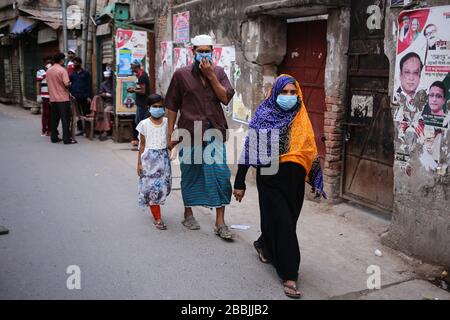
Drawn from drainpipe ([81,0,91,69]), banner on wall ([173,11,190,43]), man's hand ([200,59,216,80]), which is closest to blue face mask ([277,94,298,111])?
man's hand ([200,59,216,80])

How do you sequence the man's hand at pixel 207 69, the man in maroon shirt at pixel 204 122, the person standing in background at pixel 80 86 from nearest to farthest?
the man's hand at pixel 207 69, the man in maroon shirt at pixel 204 122, the person standing in background at pixel 80 86

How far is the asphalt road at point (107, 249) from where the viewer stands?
3.54 meters

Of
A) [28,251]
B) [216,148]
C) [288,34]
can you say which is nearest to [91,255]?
[28,251]

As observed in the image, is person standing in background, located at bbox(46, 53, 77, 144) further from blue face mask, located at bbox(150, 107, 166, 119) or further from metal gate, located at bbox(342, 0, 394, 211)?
metal gate, located at bbox(342, 0, 394, 211)

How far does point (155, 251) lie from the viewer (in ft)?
14.1

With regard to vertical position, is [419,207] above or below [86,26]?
below

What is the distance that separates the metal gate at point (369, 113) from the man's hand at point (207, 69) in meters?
1.77

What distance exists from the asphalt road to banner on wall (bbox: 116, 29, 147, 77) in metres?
3.40

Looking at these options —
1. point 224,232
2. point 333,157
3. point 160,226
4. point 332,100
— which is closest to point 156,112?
point 160,226

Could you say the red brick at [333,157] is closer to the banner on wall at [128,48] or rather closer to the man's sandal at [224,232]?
the man's sandal at [224,232]

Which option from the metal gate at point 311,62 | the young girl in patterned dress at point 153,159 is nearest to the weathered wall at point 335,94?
the metal gate at point 311,62

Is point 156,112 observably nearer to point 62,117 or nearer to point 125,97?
point 125,97

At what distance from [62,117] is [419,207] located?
7882 millimetres

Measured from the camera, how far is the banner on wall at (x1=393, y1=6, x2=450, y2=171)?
377cm
